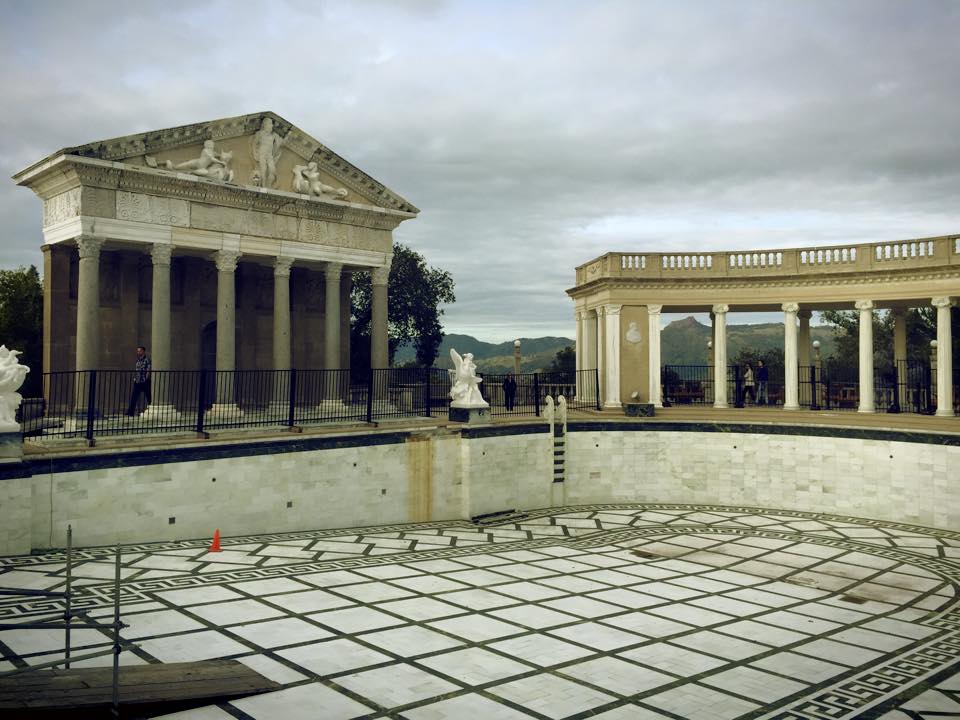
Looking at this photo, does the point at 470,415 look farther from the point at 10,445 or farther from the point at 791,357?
the point at 791,357

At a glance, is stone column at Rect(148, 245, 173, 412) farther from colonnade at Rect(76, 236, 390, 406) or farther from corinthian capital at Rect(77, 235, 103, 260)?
corinthian capital at Rect(77, 235, 103, 260)

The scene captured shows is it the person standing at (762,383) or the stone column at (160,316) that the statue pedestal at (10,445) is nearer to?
the stone column at (160,316)

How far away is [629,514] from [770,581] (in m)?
6.98

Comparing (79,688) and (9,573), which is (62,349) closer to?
(9,573)

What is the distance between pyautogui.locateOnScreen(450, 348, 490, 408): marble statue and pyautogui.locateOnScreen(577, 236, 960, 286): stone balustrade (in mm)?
7891

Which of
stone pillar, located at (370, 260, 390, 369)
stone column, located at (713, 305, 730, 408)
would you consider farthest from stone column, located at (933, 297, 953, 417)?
stone pillar, located at (370, 260, 390, 369)

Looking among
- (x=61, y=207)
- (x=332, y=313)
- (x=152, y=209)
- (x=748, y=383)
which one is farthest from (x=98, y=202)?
(x=748, y=383)

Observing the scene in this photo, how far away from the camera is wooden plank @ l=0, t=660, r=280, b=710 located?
6906 millimetres

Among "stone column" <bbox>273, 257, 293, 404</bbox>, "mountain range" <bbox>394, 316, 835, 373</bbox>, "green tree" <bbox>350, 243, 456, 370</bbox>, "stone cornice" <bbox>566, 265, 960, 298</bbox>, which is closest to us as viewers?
"stone column" <bbox>273, 257, 293, 404</bbox>

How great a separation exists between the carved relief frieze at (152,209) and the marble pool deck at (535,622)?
9.07 metres

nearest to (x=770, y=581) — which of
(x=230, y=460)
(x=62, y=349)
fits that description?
(x=230, y=460)

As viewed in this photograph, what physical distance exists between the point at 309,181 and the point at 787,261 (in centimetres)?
1566

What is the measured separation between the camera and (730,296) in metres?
26.3

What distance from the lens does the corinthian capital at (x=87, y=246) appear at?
740 inches
